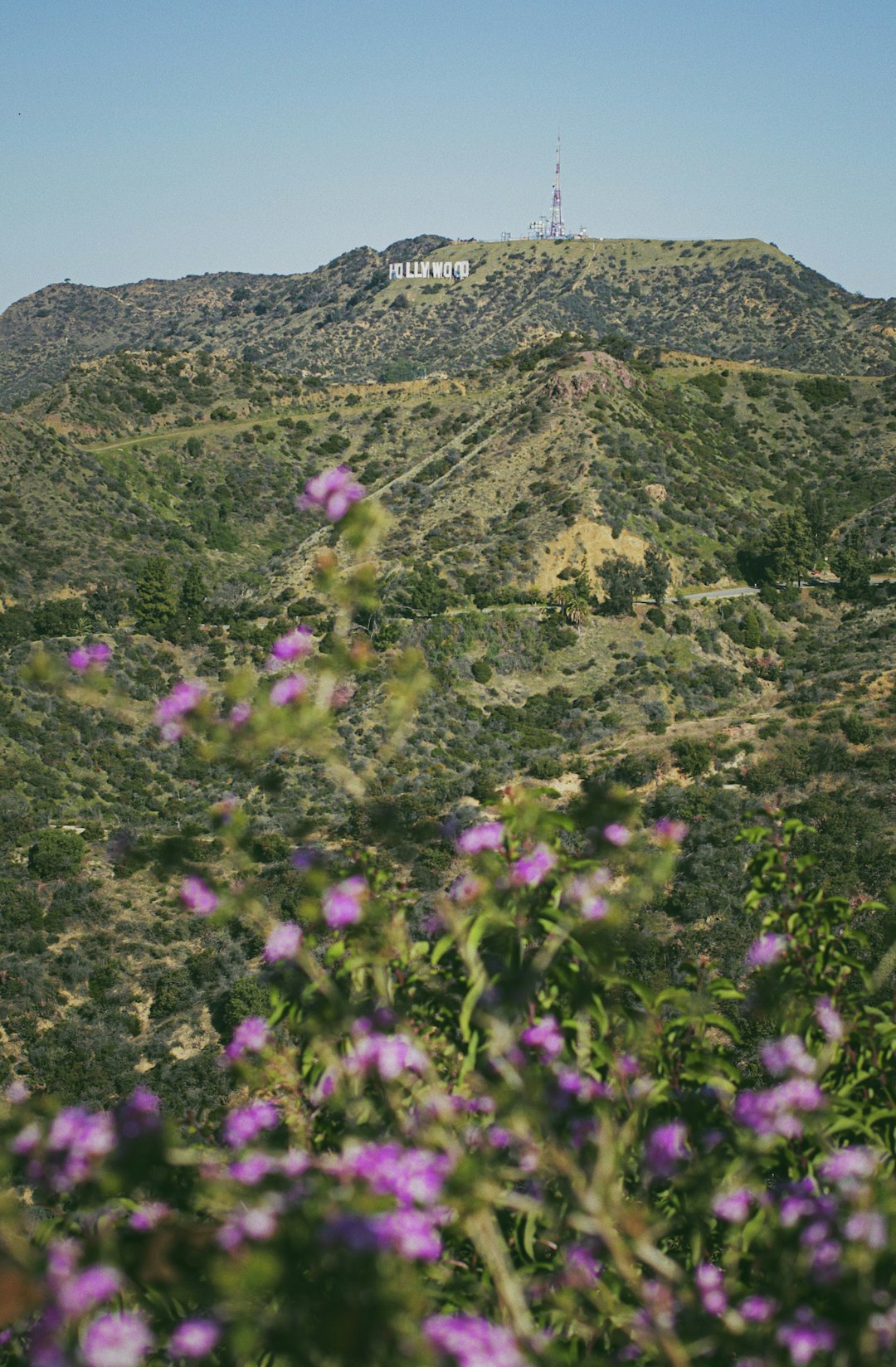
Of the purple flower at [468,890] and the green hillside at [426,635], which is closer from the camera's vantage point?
the purple flower at [468,890]

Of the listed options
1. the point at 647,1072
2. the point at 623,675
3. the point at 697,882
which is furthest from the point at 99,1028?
the point at 623,675

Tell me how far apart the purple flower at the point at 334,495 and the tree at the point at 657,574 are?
60713mm

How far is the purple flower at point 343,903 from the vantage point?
5.70m

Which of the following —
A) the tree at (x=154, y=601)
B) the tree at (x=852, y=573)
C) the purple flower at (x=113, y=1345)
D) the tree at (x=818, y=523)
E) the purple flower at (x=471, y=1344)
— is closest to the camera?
the purple flower at (x=113, y=1345)

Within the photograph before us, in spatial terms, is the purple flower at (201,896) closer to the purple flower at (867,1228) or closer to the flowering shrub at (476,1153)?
the flowering shrub at (476,1153)

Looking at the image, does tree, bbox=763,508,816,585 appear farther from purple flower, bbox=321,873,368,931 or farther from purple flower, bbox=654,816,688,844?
purple flower, bbox=321,873,368,931

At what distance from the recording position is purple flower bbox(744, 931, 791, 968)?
742cm

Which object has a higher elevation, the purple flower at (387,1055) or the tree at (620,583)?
the purple flower at (387,1055)

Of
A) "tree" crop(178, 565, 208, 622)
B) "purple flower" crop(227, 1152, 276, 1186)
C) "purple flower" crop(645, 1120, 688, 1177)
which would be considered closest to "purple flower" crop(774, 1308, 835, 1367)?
"purple flower" crop(645, 1120, 688, 1177)

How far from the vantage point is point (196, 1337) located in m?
4.12

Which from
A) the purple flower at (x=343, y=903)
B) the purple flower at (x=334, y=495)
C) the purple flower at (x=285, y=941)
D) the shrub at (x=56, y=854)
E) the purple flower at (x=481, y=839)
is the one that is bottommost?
the shrub at (x=56, y=854)

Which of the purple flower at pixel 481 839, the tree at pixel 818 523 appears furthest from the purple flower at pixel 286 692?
the tree at pixel 818 523

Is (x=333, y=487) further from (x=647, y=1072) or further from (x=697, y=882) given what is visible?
(x=697, y=882)

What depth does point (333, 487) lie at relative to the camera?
5980 millimetres
